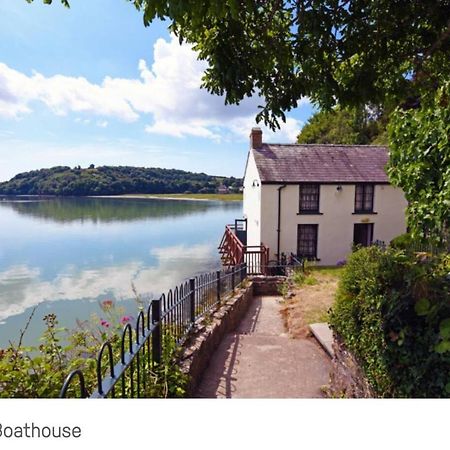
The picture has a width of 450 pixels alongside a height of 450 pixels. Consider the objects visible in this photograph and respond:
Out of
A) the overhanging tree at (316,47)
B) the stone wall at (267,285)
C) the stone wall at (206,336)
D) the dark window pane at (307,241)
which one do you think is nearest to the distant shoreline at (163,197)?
the dark window pane at (307,241)

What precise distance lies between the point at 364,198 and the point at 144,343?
18.4 m

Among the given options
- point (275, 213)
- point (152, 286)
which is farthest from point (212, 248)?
point (275, 213)

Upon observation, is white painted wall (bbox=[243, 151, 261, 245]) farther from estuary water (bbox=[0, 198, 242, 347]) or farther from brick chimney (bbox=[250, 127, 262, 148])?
estuary water (bbox=[0, 198, 242, 347])

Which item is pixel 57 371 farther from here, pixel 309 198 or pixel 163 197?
pixel 163 197

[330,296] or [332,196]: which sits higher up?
[332,196]

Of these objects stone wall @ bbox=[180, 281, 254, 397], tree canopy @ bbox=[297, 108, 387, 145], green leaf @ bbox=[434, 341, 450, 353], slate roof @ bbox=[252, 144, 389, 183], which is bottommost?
stone wall @ bbox=[180, 281, 254, 397]

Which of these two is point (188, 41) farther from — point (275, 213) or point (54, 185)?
point (54, 185)

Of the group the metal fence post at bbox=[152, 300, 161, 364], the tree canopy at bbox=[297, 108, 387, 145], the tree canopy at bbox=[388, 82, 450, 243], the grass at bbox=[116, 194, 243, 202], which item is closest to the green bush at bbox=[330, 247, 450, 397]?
the tree canopy at bbox=[388, 82, 450, 243]

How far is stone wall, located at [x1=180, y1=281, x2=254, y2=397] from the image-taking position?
4.54m

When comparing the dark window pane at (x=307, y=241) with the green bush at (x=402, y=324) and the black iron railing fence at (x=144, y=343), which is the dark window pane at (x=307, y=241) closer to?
the black iron railing fence at (x=144, y=343)

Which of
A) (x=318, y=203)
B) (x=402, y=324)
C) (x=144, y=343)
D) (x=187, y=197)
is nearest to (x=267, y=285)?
(x=318, y=203)

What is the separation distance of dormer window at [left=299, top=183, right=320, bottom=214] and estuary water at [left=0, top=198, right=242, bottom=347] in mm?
9468
